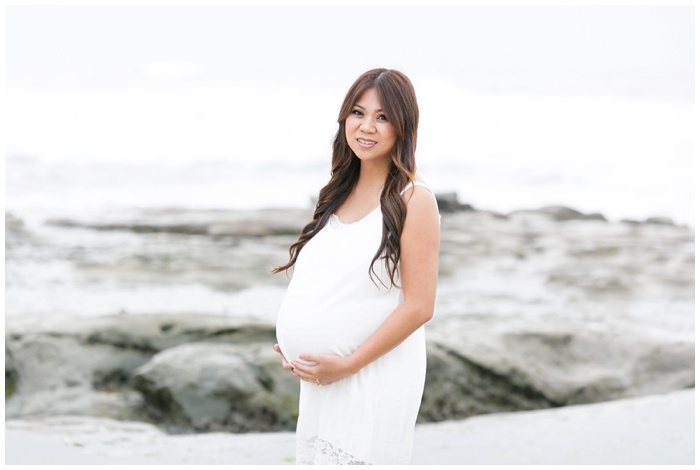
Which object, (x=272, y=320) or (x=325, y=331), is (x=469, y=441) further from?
(x=272, y=320)

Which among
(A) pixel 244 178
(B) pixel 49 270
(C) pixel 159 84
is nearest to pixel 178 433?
(B) pixel 49 270

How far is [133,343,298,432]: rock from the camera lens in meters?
5.27

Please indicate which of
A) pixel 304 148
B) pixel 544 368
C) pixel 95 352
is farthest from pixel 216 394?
pixel 304 148

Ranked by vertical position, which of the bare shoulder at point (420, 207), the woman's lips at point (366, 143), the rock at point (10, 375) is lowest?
the rock at point (10, 375)

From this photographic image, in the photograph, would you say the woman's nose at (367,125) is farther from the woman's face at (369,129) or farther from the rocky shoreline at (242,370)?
the rocky shoreline at (242,370)

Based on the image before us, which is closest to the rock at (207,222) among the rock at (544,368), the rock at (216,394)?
the rock at (544,368)

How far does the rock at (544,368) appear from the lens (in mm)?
5605

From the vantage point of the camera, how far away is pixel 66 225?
13703 mm

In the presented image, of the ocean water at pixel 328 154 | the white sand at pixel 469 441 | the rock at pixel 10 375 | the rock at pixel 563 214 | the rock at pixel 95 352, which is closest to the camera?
the white sand at pixel 469 441

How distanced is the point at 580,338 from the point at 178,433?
303 cm

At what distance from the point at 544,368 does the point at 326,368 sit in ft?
12.6

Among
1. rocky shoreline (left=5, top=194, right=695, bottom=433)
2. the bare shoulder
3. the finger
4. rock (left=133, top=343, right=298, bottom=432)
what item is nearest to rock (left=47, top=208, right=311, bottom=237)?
rocky shoreline (left=5, top=194, right=695, bottom=433)

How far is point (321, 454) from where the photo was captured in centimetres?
255

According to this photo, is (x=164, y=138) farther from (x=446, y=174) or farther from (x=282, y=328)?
(x=282, y=328)
